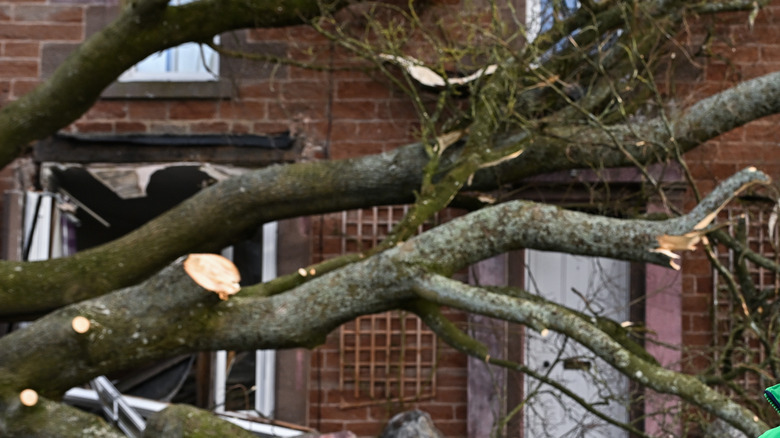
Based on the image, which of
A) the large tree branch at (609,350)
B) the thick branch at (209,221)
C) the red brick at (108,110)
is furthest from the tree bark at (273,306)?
the red brick at (108,110)

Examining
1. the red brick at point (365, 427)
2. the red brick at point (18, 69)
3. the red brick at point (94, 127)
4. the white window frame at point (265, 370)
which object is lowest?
the red brick at point (365, 427)

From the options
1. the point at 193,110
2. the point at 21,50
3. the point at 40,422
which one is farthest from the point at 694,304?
the point at 21,50

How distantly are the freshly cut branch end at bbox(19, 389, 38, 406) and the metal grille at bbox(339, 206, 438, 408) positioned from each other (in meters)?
3.67

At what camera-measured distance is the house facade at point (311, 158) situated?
837 centimetres

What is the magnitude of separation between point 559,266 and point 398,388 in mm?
1559

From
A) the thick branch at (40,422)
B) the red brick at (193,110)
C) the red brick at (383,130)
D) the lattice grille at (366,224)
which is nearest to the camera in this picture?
the thick branch at (40,422)

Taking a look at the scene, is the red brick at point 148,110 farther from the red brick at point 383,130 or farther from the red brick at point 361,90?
the red brick at point 383,130

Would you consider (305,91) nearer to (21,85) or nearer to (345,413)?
(21,85)

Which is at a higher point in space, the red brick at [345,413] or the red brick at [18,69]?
the red brick at [18,69]

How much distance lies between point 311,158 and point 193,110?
1.01 meters

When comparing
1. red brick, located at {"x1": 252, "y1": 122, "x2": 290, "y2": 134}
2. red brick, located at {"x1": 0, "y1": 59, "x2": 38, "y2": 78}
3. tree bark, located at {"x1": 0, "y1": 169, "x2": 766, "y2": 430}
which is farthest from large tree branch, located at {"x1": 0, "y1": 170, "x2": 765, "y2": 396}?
red brick, located at {"x1": 0, "y1": 59, "x2": 38, "y2": 78}

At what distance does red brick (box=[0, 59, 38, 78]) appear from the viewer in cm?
878

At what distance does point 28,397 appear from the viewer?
4938mm

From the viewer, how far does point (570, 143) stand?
254 inches
